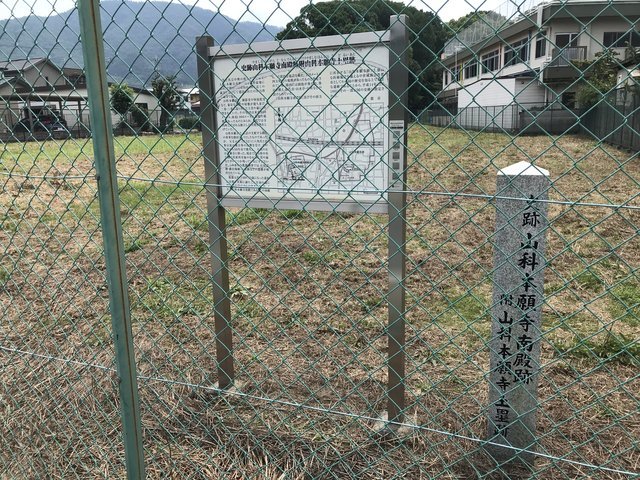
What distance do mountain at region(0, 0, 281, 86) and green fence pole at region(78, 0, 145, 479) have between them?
1.28ft

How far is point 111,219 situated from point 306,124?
0.98 meters

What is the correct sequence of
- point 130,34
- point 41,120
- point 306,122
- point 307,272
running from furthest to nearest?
1. point 41,120
2. point 307,272
3. point 306,122
4. point 130,34

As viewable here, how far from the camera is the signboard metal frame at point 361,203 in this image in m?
1.95

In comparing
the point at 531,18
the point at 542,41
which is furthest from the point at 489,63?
the point at 542,41

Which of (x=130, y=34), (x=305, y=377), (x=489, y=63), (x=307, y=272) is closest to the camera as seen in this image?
(x=130, y=34)

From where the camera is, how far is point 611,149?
42.6ft

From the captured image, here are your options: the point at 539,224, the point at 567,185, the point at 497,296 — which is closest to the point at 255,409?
the point at 497,296

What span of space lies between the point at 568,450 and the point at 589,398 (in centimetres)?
47

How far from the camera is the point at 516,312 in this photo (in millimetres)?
2096

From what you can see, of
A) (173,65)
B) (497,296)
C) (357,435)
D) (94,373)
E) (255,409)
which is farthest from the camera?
(94,373)

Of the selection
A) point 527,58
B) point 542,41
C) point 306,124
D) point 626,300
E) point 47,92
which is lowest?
point 626,300

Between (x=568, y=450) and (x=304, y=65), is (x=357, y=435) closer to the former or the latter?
(x=568, y=450)

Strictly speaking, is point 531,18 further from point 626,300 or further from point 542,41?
point 542,41

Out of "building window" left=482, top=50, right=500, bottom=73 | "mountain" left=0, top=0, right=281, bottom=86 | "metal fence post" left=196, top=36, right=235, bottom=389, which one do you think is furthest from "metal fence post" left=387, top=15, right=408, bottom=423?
"metal fence post" left=196, top=36, right=235, bottom=389
